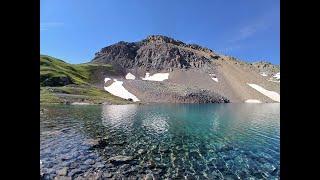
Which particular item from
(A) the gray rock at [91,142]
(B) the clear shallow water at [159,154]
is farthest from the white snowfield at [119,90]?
(A) the gray rock at [91,142]

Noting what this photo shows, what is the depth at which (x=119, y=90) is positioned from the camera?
151000 millimetres

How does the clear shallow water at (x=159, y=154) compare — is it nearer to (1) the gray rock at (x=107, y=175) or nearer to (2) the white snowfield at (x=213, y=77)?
(1) the gray rock at (x=107, y=175)

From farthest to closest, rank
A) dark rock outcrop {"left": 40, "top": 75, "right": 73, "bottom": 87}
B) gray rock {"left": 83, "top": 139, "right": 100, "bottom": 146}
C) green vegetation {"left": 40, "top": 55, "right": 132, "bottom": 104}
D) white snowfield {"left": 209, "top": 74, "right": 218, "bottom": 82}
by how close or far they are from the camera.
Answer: white snowfield {"left": 209, "top": 74, "right": 218, "bottom": 82} → dark rock outcrop {"left": 40, "top": 75, "right": 73, "bottom": 87} → green vegetation {"left": 40, "top": 55, "right": 132, "bottom": 104} → gray rock {"left": 83, "top": 139, "right": 100, "bottom": 146}

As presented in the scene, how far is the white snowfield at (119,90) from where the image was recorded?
14071 cm

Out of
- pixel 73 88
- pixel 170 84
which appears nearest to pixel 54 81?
pixel 73 88

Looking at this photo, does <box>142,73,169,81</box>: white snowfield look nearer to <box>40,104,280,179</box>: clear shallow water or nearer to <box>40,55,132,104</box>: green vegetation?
<box>40,55,132,104</box>: green vegetation

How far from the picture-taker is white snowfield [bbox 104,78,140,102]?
462 ft

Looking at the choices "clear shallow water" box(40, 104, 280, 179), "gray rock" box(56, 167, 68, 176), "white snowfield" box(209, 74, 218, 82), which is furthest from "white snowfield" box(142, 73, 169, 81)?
"gray rock" box(56, 167, 68, 176)

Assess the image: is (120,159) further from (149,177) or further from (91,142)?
(91,142)
